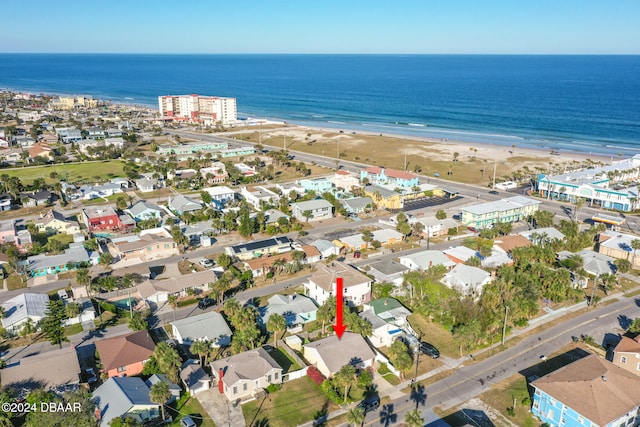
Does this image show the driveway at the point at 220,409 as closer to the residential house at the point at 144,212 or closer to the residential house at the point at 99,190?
the residential house at the point at 144,212

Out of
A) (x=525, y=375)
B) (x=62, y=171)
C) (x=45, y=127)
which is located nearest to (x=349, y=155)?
(x=62, y=171)

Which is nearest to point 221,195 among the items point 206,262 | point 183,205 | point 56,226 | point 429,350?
point 183,205

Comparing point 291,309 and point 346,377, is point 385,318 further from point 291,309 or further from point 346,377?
point 346,377

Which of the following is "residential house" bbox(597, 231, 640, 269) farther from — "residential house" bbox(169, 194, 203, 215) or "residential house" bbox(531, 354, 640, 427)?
"residential house" bbox(169, 194, 203, 215)

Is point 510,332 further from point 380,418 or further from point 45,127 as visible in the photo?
point 45,127

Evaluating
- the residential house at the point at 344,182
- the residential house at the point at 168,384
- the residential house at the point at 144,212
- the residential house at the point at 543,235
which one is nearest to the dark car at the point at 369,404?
the residential house at the point at 168,384

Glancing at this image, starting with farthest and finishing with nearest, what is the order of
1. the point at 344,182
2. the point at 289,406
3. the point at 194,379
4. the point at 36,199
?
1. the point at 344,182
2. the point at 36,199
3. the point at 194,379
4. the point at 289,406
